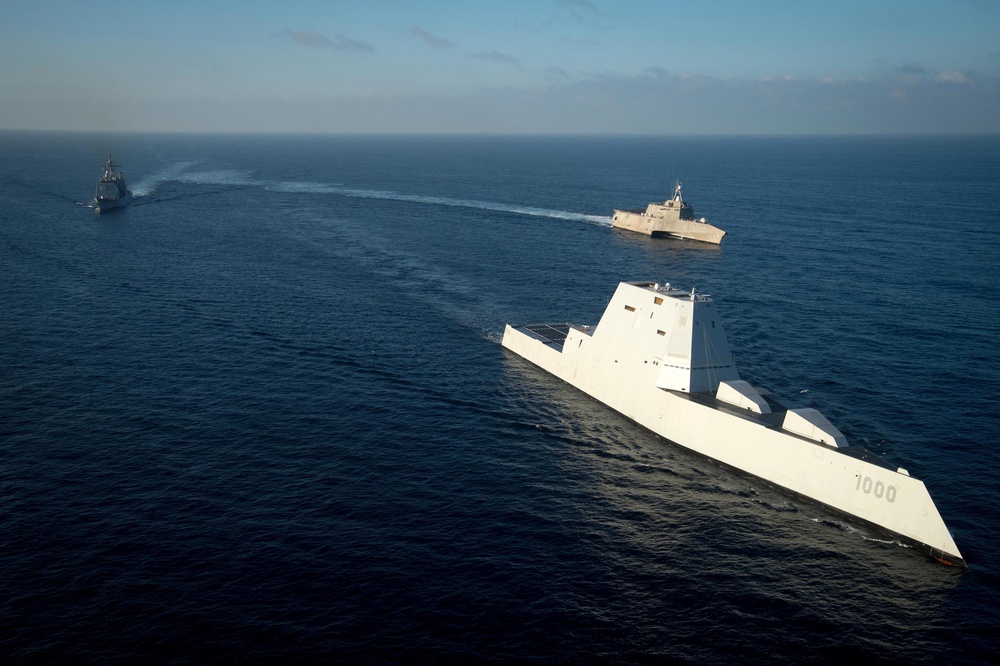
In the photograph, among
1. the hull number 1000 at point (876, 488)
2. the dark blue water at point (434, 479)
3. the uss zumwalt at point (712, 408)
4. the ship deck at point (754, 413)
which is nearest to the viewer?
the dark blue water at point (434, 479)

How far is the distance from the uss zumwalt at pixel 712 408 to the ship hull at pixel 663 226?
2961 inches

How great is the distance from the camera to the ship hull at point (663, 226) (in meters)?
142

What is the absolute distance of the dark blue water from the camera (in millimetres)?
36344

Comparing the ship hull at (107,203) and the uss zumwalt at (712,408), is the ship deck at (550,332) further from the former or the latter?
the ship hull at (107,203)

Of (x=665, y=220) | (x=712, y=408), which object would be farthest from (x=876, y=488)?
(x=665, y=220)

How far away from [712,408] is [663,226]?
3948 inches

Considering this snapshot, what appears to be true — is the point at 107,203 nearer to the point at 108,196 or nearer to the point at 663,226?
the point at 108,196

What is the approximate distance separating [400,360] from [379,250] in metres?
50.4

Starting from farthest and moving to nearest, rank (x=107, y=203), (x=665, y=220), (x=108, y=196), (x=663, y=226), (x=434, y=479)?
1. (x=108, y=196)
2. (x=107, y=203)
3. (x=663, y=226)
4. (x=665, y=220)
5. (x=434, y=479)

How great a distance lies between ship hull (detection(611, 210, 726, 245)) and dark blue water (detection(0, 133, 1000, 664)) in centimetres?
3847

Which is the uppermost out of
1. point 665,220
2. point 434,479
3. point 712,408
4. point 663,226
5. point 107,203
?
point 665,220

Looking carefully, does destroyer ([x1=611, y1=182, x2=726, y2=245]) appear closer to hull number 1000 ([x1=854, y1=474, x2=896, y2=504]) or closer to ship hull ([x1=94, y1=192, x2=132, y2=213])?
hull number 1000 ([x1=854, y1=474, x2=896, y2=504])

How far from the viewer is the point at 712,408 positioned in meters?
55.3

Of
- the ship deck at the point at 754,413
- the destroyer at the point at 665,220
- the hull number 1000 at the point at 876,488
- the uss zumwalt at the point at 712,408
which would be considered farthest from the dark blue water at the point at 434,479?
the destroyer at the point at 665,220
